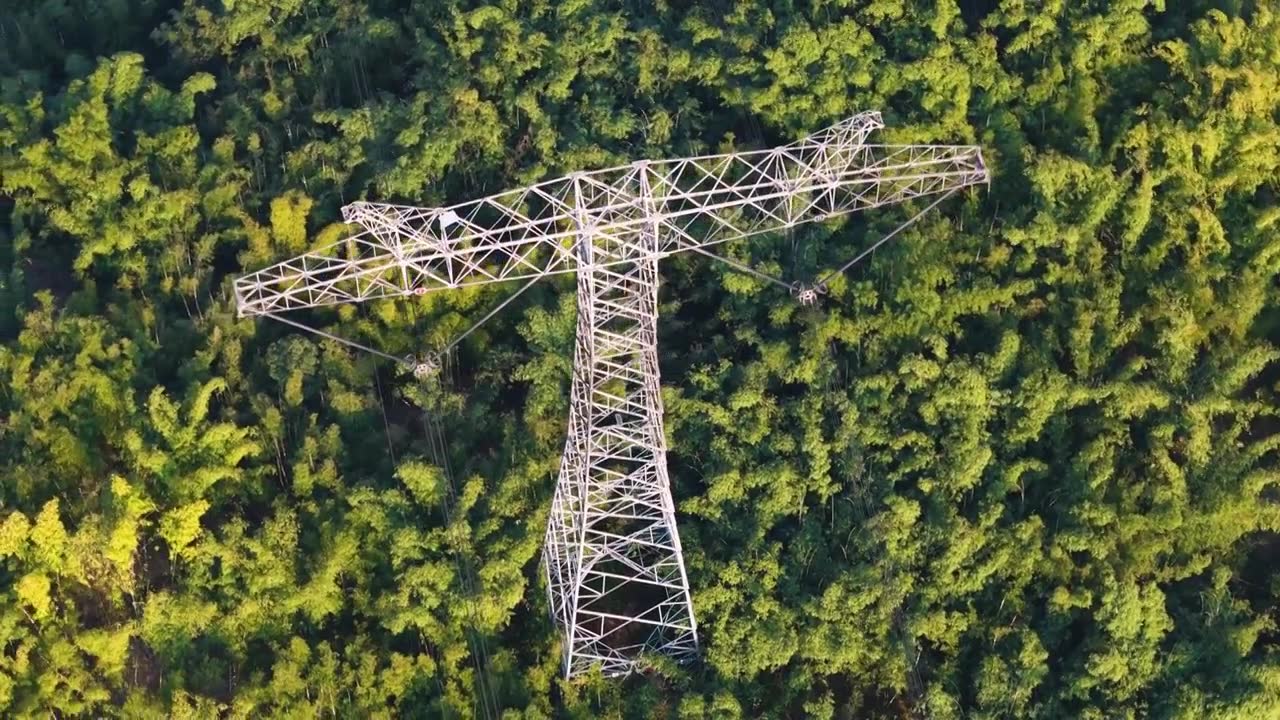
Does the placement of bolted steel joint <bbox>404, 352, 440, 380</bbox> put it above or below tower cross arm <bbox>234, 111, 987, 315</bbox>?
below

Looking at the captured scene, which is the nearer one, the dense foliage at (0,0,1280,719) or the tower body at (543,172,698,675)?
the tower body at (543,172,698,675)

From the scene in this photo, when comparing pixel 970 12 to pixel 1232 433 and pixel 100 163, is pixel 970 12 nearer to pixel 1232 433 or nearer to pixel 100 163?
pixel 1232 433

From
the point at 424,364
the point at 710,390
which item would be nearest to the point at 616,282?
the point at 710,390

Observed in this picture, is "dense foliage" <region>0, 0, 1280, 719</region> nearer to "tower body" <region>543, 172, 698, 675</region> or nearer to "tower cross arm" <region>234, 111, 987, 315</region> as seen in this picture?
"tower body" <region>543, 172, 698, 675</region>

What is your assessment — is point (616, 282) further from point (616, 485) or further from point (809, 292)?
point (809, 292)

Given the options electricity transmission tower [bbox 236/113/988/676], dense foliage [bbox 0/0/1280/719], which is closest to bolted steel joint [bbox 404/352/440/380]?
electricity transmission tower [bbox 236/113/988/676]

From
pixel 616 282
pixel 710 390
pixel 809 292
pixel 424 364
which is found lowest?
pixel 710 390
